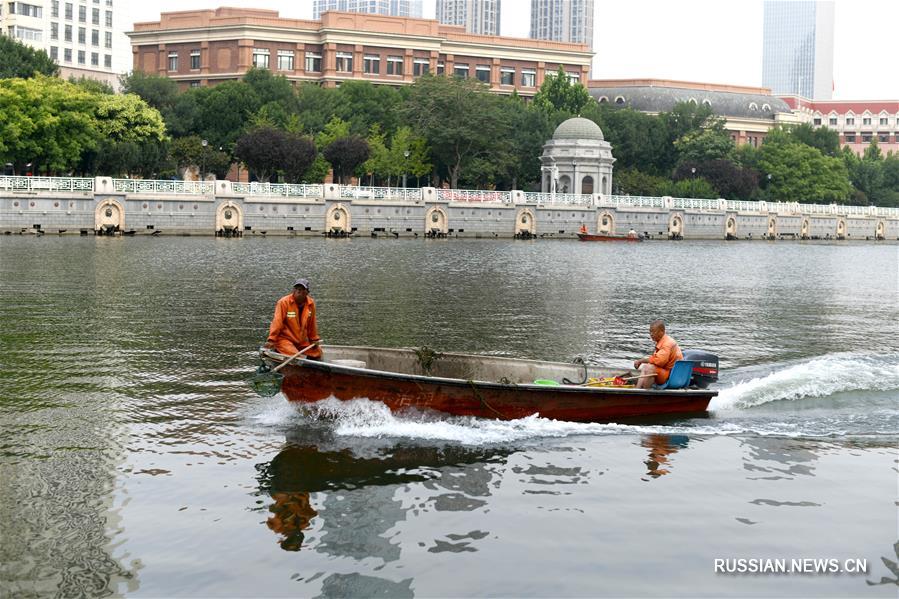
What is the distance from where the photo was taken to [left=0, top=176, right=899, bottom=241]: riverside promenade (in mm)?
72750

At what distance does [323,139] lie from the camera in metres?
98.9

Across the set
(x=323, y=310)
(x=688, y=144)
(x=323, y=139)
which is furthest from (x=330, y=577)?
(x=688, y=144)

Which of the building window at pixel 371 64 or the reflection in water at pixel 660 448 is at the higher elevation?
the building window at pixel 371 64

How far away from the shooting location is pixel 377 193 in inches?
3413

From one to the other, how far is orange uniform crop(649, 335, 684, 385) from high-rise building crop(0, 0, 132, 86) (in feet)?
331

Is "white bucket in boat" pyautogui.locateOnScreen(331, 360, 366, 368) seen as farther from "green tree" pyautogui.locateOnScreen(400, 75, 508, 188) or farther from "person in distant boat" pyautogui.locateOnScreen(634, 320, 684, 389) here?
"green tree" pyautogui.locateOnScreen(400, 75, 508, 188)

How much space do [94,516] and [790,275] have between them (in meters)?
49.3

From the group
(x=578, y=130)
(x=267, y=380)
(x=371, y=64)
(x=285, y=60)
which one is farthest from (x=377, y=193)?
(x=267, y=380)

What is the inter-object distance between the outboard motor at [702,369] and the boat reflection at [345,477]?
4510 millimetres

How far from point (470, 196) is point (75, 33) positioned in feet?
176

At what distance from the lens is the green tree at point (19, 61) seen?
9175 centimetres

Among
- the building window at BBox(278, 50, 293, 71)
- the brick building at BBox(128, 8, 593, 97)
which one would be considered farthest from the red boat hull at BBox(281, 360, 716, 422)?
the building window at BBox(278, 50, 293, 71)

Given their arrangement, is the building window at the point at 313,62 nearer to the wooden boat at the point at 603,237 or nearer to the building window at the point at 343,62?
the building window at the point at 343,62

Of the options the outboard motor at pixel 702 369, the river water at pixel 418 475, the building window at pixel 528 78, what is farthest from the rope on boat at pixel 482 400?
the building window at pixel 528 78
